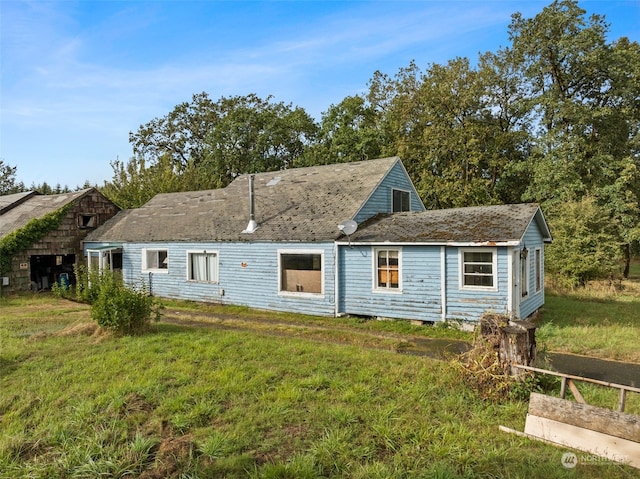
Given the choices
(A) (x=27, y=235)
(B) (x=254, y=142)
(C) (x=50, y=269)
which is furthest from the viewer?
(B) (x=254, y=142)

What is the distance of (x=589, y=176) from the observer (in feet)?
81.4

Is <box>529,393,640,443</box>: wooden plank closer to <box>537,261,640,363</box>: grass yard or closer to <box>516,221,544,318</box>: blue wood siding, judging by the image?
<box>537,261,640,363</box>: grass yard

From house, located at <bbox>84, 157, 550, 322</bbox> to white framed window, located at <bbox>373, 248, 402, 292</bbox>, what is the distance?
33 millimetres

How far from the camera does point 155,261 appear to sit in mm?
18828

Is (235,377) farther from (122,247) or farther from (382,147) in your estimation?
(382,147)

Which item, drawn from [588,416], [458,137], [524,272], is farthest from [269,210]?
[458,137]

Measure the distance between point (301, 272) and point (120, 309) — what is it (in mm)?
6341

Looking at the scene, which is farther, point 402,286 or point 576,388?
point 402,286

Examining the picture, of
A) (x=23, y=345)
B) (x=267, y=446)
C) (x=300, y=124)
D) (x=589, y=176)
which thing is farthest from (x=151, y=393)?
(x=300, y=124)

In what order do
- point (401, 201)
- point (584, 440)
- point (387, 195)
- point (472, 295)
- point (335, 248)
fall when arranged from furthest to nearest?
point (401, 201) < point (387, 195) < point (335, 248) < point (472, 295) < point (584, 440)

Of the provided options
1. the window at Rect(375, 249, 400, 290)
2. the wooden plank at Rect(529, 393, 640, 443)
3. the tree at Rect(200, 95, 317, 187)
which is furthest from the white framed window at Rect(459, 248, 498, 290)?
the tree at Rect(200, 95, 317, 187)

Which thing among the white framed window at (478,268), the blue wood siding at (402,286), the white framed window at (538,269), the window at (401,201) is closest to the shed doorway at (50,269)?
the blue wood siding at (402,286)

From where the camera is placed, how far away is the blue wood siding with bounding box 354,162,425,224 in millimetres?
15219

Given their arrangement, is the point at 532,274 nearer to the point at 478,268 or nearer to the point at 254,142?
the point at 478,268
